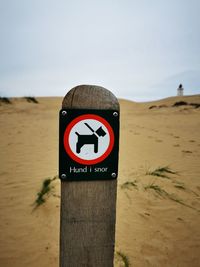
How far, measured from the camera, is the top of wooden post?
89 centimetres

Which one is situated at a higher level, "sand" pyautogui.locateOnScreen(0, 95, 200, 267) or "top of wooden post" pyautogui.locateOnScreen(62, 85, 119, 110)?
"top of wooden post" pyautogui.locateOnScreen(62, 85, 119, 110)

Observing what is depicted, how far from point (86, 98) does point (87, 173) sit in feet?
1.07

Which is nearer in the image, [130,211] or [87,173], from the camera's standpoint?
[87,173]

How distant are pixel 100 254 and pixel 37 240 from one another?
159 centimetres

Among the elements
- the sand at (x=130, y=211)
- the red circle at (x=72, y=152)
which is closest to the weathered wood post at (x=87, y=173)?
the red circle at (x=72, y=152)

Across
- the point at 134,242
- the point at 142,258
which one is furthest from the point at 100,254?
the point at 134,242

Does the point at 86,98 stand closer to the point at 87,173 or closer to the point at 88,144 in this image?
the point at 88,144

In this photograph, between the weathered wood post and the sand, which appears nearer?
the weathered wood post

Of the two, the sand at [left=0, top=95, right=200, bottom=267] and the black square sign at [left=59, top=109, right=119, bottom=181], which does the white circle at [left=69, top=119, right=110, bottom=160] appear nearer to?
the black square sign at [left=59, top=109, right=119, bottom=181]

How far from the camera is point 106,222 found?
93cm

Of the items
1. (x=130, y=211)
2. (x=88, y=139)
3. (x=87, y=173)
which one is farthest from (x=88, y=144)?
(x=130, y=211)

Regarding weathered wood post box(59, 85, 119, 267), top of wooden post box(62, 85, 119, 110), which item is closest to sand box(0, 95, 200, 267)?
weathered wood post box(59, 85, 119, 267)

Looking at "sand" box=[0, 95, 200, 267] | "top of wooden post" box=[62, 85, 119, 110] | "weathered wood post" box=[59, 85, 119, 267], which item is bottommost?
"sand" box=[0, 95, 200, 267]

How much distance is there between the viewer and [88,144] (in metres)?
0.89
